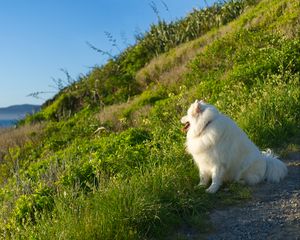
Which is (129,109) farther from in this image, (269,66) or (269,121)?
(269,121)

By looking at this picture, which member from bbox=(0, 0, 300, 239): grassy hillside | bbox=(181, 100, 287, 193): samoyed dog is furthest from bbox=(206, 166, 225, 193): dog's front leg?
bbox=(0, 0, 300, 239): grassy hillside

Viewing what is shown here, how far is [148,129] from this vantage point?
41.7 feet

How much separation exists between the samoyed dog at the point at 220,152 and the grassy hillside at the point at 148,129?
25cm

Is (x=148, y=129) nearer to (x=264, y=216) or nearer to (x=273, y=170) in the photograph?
(x=273, y=170)

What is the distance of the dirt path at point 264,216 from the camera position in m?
6.10

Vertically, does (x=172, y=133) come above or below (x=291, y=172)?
above

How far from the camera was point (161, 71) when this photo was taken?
20844mm

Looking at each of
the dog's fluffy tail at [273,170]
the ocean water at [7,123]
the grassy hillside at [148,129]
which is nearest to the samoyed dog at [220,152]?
the dog's fluffy tail at [273,170]

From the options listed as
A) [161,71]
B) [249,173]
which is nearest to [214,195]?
[249,173]

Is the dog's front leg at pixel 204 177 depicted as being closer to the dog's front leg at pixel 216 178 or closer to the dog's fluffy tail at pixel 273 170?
the dog's front leg at pixel 216 178

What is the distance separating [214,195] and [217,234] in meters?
1.16

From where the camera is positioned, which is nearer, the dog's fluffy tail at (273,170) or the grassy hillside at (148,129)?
the grassy hillside at (148,129)

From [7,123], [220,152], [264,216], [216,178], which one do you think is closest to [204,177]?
[216,178]

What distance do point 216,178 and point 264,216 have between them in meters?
1.07
